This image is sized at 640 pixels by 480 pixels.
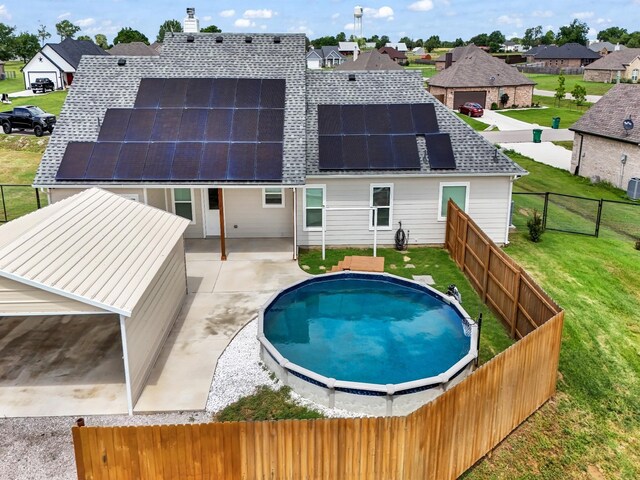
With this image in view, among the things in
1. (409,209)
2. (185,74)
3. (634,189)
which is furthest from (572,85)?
(185,74)

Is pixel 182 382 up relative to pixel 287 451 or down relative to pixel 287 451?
down

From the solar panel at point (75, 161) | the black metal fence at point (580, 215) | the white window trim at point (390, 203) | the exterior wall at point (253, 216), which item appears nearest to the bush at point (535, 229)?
the black metal fence at point (580, 215)

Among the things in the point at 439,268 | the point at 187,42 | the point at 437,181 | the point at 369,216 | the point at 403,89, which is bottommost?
the point at 439,268

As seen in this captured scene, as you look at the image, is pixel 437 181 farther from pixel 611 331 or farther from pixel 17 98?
pixel 17 98

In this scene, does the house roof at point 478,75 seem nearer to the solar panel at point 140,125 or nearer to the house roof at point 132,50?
the house roof at point 132,50

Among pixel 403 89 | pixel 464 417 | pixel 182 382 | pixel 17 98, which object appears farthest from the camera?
pixel 17 98

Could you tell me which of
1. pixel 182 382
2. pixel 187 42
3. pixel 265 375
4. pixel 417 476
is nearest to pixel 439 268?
pixel 265 375
